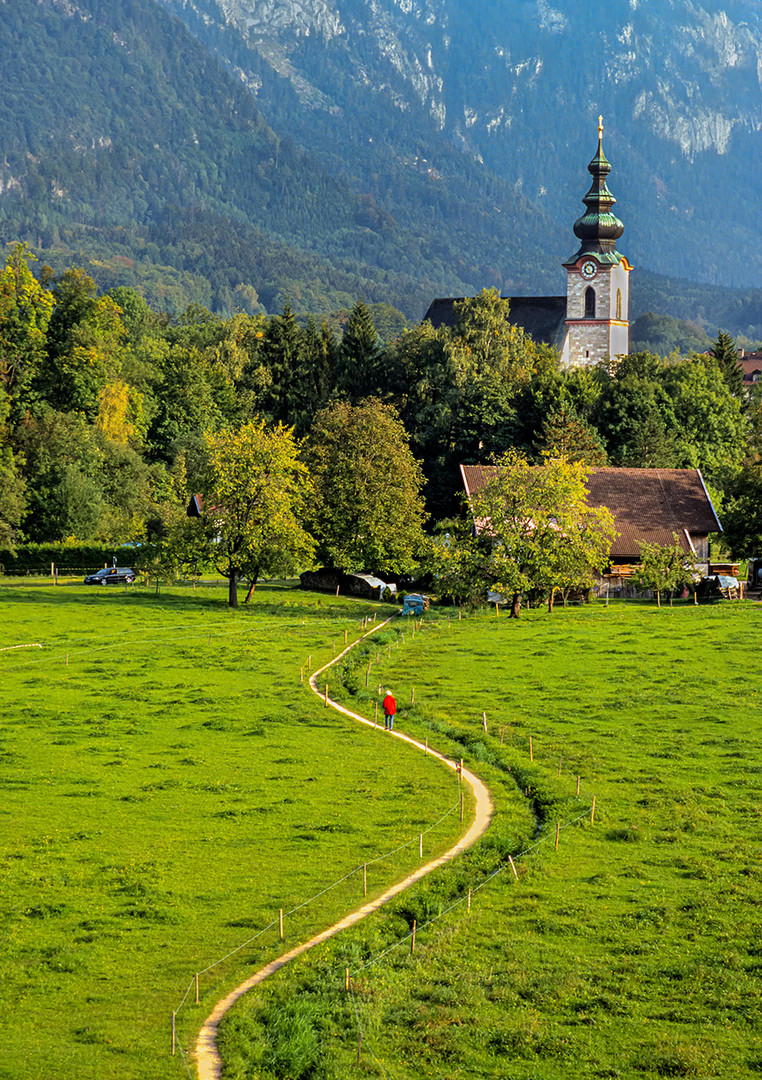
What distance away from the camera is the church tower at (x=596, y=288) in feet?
474

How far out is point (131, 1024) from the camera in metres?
22.2

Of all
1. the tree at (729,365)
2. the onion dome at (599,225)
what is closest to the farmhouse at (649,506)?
the tree at (729,365)

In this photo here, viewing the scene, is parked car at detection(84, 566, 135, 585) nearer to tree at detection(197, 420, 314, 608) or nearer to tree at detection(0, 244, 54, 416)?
tree at detection(197, 420, 314, 608)

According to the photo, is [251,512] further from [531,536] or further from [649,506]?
[649,506]

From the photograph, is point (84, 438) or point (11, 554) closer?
point (11, 554)

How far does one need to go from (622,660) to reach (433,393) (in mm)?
61501

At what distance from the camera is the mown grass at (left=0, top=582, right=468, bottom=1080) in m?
23.1

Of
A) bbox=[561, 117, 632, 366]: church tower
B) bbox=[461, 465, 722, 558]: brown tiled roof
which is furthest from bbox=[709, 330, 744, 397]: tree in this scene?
bbox=[461, 465, 722, 558]: brown tiled roof

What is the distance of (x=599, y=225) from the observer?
146m

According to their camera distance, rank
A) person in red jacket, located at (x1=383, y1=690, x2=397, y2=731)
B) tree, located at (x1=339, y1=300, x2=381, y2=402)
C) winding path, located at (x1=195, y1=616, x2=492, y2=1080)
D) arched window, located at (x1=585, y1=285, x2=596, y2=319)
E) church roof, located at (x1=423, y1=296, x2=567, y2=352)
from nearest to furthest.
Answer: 1. winding path, located at (x1=195, y1=616, x2=492, y2=1080)
2. person in red jacket, located at (x1=383, y1=690, x2=397, y2=731)
3. tree, located at (x1=339, y1=300, x2=381, y2=402)
4. arched window, located at (x1=585, y1=285, x2=596, y2=319)
5. church roof, located at (x1=423, y1=296, x2=567, y2=352)

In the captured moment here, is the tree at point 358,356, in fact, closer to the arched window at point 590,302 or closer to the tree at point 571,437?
the tree at point 571,437

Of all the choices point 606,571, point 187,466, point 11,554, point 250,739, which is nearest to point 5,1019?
point 250,739

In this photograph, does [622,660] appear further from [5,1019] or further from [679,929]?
[5,1019]

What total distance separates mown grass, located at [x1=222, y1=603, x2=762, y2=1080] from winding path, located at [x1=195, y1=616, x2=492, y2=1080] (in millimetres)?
330
